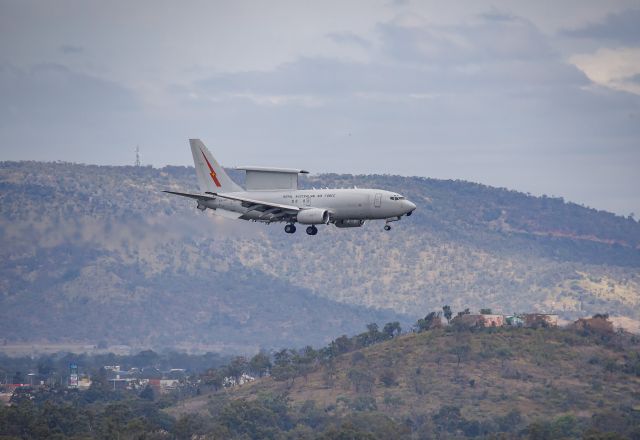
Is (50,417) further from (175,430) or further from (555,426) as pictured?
(555,426)

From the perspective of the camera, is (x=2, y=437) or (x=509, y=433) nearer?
(x=2, y=437)

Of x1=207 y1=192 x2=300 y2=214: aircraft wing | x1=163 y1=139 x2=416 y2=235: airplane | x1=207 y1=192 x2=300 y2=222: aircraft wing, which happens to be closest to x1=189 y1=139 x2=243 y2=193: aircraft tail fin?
x1=163 y1=139 x2=416 y2=235: airplane

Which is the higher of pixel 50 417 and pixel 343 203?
pixel 343 203

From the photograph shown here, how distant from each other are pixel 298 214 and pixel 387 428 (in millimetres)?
71811

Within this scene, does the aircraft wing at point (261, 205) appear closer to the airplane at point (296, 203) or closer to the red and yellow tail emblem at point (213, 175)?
the airplane at point (296, 203)

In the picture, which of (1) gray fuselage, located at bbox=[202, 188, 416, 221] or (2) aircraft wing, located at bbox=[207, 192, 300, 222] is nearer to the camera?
(1) gray fuselage, located at bbox=[202, 188, 416, 221]

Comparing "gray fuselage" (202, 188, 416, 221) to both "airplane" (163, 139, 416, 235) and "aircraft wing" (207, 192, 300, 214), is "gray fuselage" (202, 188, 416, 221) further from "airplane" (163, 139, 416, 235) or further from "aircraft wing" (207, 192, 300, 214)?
"aircraft wing" (207, 192, 300, 214)

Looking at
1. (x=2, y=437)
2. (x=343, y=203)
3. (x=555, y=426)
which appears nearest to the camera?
(x=343, y=203)

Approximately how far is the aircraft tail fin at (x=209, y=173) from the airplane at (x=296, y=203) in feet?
10.8

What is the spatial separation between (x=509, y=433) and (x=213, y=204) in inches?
3019

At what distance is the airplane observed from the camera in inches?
4931

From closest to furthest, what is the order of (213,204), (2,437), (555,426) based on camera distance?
(213,204) < (2,437) < (555,426)

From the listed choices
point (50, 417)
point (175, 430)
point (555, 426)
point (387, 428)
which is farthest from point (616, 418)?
point (50, 417)

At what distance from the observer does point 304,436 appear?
195125mm
